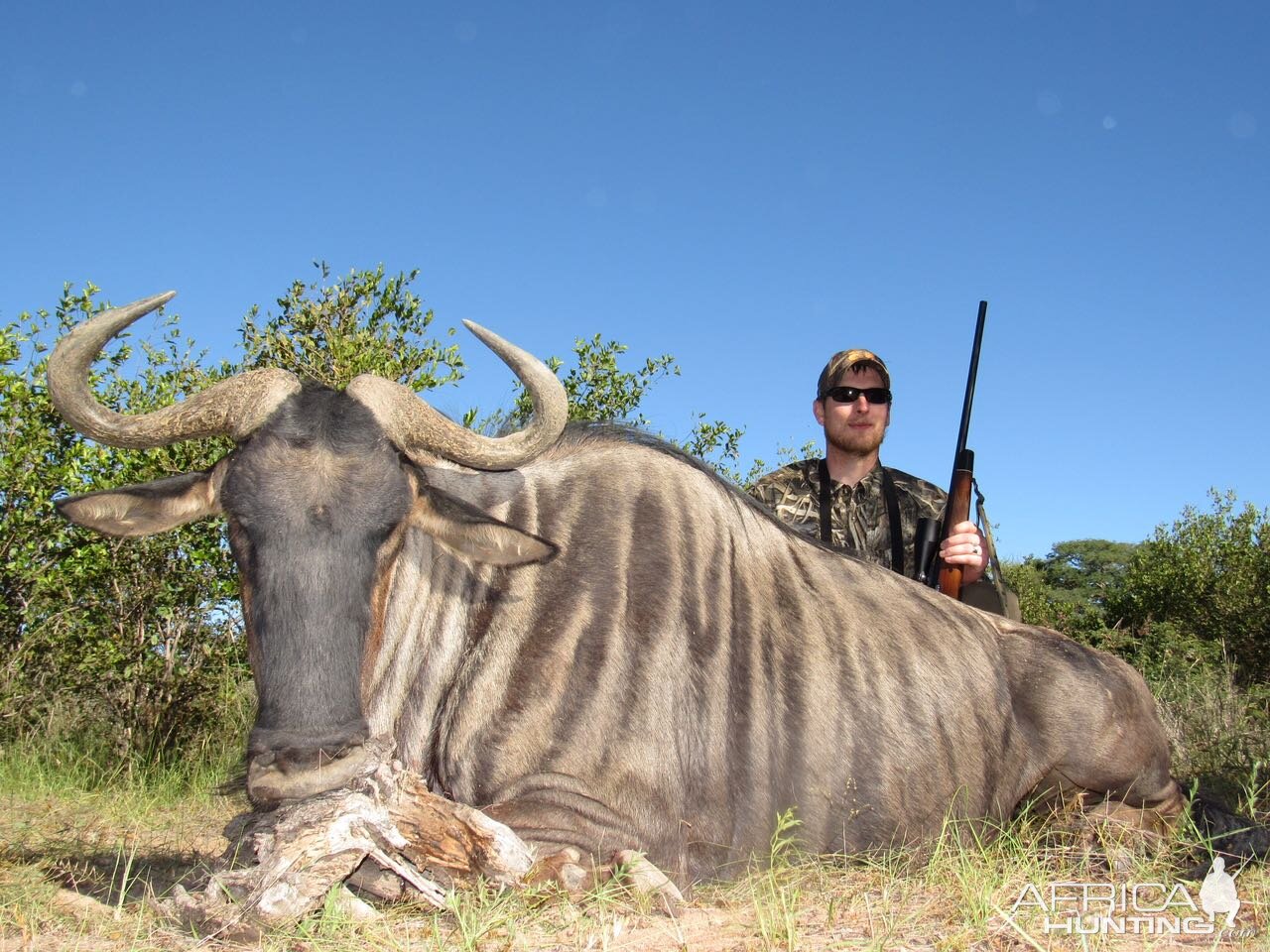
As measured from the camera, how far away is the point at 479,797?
343cm

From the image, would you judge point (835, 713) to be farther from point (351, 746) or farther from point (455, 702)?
point (351, 746)

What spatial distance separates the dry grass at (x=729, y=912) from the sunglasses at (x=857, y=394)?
283cm

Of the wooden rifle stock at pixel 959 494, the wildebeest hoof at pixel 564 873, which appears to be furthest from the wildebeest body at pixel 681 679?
the wooden rifle stock at pixel 959 494

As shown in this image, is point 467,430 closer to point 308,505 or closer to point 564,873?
point 308,505

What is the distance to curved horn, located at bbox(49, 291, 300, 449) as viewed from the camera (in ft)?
11.6

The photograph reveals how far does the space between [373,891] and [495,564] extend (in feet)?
3.99

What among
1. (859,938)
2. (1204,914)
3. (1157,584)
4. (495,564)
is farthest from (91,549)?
(1157,584)

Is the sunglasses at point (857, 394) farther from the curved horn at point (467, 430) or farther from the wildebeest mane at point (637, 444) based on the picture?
the curved horn at point (467, 430)

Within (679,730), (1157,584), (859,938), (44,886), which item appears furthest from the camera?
(1157,584)

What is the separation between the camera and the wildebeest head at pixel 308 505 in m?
2.98

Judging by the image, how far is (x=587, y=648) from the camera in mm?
3602

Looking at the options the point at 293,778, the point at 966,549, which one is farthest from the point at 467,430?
the point at 966,549

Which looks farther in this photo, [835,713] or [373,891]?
[835,713]
